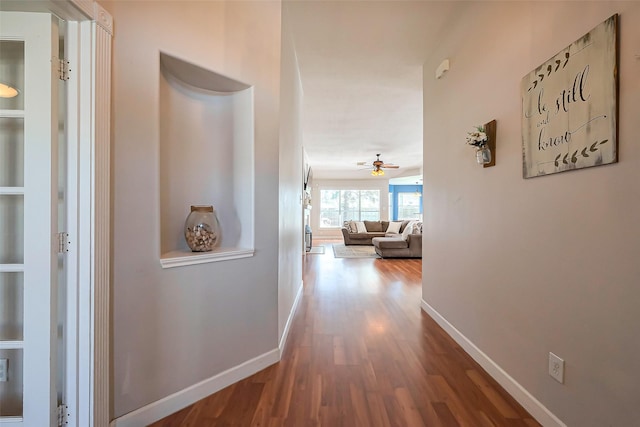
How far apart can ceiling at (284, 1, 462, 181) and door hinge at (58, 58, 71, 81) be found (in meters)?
1.64

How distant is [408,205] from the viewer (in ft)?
39.0

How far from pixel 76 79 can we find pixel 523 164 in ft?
7.53

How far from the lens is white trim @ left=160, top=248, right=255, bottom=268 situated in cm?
151

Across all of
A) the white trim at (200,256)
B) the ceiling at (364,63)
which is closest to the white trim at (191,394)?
the white trim at (200,256)

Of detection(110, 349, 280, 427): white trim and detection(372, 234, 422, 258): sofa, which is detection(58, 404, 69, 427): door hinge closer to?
detection(110, 349, 280, 427): white trim

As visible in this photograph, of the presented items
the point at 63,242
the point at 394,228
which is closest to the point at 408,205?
the point at 394,228

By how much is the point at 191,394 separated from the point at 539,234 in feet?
6.94

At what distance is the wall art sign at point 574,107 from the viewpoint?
110 cm

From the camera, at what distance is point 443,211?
8.80ft

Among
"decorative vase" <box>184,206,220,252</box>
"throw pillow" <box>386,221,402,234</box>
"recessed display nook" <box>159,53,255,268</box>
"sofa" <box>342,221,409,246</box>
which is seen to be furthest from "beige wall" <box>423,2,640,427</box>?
"sofa" <box>342,221,409,246</box>

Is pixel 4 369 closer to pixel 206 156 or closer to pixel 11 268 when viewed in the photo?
pixel 11 268

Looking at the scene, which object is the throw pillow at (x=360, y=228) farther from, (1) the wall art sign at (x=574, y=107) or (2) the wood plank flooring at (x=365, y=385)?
(1) the wall art sign at (x=574, y=107)

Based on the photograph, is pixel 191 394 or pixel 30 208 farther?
pixel 191 394

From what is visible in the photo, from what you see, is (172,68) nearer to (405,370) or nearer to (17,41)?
(17,41)
